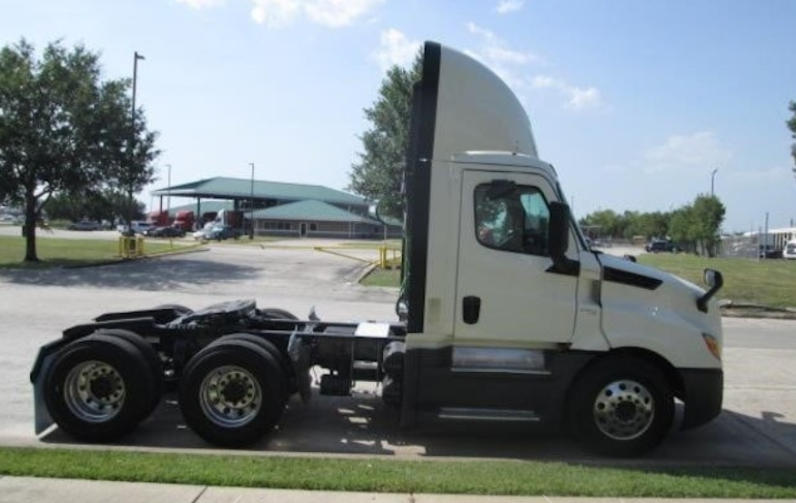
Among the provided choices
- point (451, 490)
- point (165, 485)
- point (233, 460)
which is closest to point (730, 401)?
point (451, 490)

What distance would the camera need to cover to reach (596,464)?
6.54 m

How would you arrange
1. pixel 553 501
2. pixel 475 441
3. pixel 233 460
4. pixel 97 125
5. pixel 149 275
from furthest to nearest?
pixel 97 125 → pixel 149 275 → pixel 475 441 → pixel 233 460 → pixel 553 501

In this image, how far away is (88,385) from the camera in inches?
277

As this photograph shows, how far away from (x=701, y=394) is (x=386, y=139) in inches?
1312

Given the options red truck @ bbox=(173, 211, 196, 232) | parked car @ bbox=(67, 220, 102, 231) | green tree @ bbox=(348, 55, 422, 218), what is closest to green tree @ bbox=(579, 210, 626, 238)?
red truck @ bbox=(173, 211, 196, 232)

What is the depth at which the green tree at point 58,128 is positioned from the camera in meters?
28.9

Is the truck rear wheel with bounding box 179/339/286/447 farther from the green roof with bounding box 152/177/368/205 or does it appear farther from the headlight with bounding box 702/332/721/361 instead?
the green roof with bounding box 152/177/368/205

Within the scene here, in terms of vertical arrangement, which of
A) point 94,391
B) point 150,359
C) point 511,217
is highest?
point 511,217

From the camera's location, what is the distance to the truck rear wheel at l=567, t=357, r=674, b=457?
22.4 feet

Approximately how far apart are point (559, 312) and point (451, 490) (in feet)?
6.73

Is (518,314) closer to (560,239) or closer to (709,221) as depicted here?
(560,239)

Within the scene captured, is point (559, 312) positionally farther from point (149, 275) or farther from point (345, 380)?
point (149, 275)

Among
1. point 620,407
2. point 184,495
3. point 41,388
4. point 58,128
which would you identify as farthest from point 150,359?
point 58,128

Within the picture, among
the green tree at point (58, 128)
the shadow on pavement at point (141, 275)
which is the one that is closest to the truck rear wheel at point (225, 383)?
the shadow on pavement at point (141, 275)
